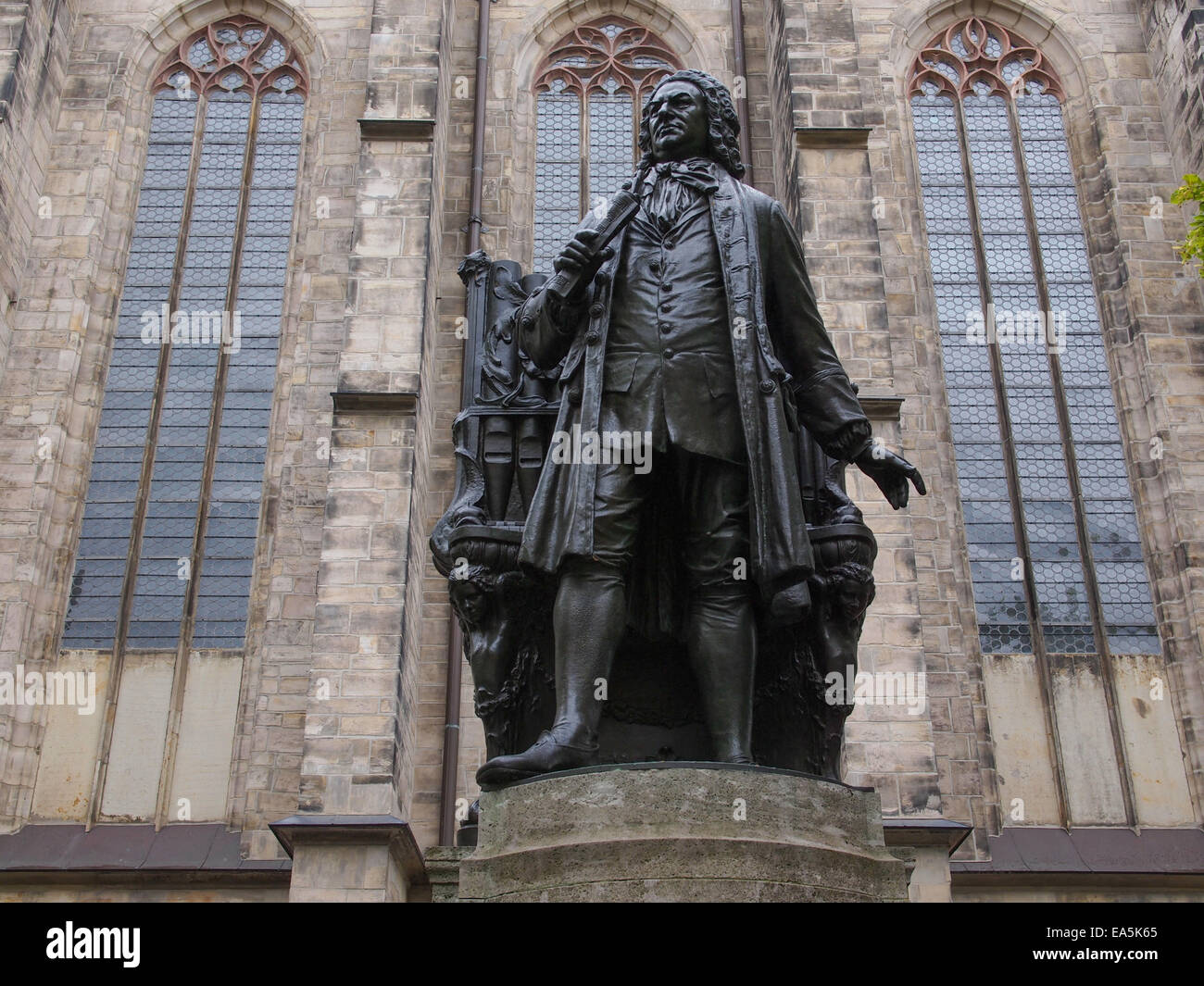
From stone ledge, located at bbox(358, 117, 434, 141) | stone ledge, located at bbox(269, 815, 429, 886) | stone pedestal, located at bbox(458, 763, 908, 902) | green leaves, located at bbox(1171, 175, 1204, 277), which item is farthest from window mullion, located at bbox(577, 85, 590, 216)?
stone pedestal, located at bbox(458, 763, 908, 902)

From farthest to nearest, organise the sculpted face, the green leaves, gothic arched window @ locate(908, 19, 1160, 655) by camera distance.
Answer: gothic arched window @ locate(908, 19, 1160, 655)
the green leaves
the sculpted face

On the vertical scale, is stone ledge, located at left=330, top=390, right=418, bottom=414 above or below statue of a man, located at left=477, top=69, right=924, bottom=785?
above

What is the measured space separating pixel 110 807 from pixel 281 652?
1941mm

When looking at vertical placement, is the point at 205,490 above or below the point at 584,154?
below

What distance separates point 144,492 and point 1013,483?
8247 mm

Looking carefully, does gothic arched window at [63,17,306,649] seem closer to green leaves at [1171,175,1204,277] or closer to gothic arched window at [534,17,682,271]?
gothic arched window at [534,17,682,271]

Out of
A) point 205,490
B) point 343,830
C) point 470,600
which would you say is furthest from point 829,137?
point 470,600

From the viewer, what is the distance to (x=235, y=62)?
15141 mm

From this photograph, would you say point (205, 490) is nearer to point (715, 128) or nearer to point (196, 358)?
point (196, 358)

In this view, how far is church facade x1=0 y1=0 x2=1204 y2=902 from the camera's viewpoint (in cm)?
1117

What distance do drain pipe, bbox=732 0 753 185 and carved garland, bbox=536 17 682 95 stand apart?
0.78 meters

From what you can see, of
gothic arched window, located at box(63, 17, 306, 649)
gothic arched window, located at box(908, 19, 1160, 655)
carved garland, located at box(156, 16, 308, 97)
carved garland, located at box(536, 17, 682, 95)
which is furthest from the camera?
carved garland, located at box(536, 17, 682, 95)

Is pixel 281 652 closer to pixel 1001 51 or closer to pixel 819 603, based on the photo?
pixel 819 603
